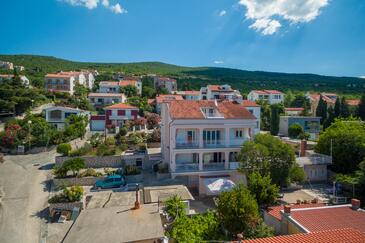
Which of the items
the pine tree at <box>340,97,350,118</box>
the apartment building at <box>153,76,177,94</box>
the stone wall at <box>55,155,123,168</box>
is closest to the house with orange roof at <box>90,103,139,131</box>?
the stone wall at <box>55,155,123,168</box>

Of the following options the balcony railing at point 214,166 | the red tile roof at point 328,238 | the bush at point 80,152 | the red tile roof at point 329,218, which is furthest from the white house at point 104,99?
the red tile roof at point 328,238

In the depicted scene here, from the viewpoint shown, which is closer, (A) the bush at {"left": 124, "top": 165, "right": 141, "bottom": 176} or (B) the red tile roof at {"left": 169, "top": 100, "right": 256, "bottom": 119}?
(B) the red tile roof at {"left": 169, "top": 100, "right": 256, "bottom": 119}

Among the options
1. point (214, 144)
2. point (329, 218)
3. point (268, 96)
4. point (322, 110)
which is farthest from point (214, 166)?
point (268, 96)

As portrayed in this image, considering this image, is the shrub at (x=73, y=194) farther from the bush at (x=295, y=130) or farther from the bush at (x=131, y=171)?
the bush at (x=295, y=130)

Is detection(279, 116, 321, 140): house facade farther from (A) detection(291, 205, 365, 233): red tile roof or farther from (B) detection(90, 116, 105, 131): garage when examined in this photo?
(A) detection(291, 205, 365, 233): red tile roof

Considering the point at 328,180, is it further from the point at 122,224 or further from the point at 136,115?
the point at 136,115

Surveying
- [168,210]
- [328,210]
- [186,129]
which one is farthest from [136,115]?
[328,210]
